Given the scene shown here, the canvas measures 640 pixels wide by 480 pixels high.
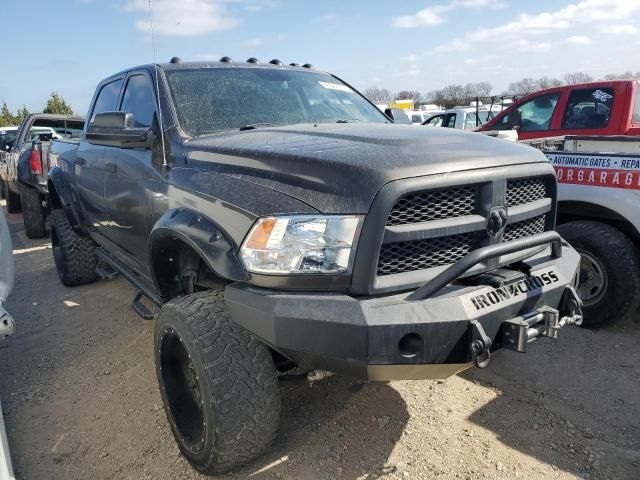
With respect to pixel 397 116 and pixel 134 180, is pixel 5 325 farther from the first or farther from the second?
pixel 397 116

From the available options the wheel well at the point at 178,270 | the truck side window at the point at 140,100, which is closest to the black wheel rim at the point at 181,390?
the wheel well at the point at 178,270

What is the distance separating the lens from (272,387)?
2266mm

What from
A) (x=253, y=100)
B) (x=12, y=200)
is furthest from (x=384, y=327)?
(x=12, y=200)

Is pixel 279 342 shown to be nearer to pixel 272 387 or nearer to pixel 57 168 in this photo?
pixel 272 387

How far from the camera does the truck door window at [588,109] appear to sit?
22.0 feet

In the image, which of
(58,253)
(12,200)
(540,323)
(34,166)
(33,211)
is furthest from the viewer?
(12,200)

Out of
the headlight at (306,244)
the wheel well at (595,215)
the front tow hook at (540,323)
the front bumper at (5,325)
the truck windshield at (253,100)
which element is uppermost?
the truck windshield at (253,100)

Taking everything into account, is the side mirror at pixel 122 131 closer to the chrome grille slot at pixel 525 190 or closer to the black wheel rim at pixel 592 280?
the chrome grille slot at pixel 525 190

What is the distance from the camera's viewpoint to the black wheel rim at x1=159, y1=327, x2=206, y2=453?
2.57 meters

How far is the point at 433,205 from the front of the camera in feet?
7.05

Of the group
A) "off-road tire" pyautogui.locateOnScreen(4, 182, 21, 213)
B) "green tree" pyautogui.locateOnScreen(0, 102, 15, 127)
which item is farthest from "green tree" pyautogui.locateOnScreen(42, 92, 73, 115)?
"off-road tire" pyautogui.locateOnScreen(4, 182, 21, 213)

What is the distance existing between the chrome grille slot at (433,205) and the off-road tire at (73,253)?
405 cm

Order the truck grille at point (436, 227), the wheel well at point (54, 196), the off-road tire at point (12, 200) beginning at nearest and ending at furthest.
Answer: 1. the truck grille at point (436, 227)
2. the wheel well at point (54, 196)
3. the off-road tire at point (12, 200)

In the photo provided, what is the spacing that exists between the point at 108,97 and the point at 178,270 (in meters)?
2.24
